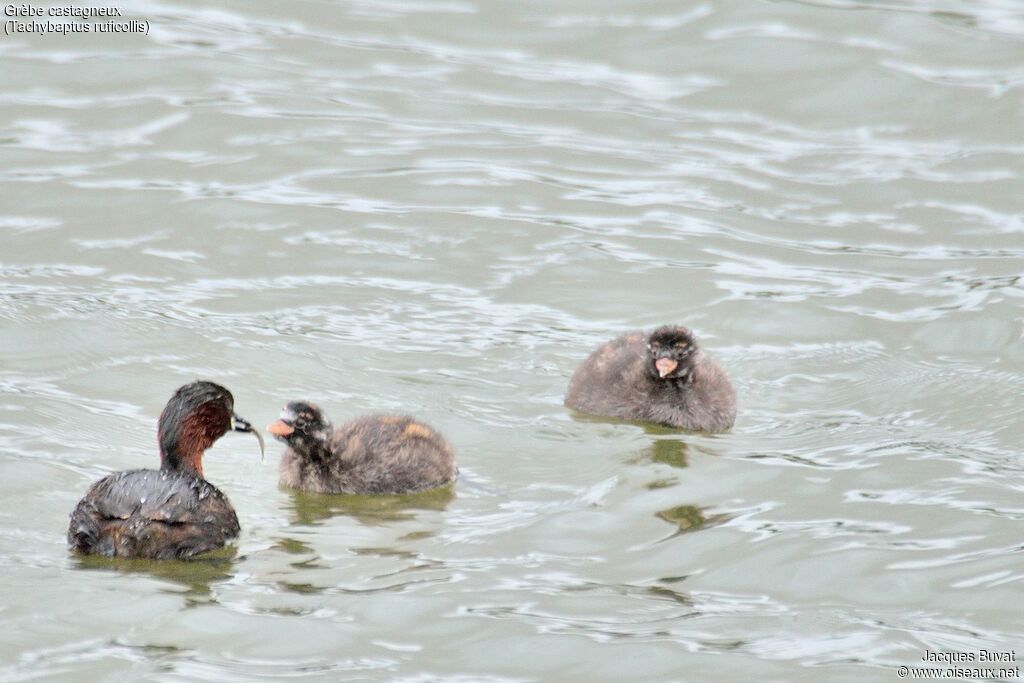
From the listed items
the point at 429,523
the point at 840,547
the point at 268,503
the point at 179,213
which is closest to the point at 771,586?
the point at 840,547

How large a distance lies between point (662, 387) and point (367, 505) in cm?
253

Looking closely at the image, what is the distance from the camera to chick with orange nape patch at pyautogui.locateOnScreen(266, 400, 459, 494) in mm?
10328

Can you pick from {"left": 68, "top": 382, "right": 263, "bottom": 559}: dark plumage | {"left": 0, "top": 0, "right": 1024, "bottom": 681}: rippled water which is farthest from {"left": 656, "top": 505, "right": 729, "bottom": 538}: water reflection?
{"left": 68, "top": 382, "right": 263, "bottom": 559}: dark plumage

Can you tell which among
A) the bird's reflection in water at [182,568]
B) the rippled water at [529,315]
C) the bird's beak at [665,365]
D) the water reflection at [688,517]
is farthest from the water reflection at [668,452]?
the bird's reflection in water at [182,568]

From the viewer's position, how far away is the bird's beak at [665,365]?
11.6 meters

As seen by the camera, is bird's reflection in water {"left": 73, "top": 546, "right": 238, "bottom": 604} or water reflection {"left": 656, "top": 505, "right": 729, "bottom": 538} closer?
bird's reflection in water {"left": 73, "top": 546, "right": 238, "bottom": 604}

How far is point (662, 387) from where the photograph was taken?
39.1 feet

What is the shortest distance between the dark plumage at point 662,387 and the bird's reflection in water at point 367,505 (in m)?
1.84

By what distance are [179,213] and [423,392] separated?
419 centimetres

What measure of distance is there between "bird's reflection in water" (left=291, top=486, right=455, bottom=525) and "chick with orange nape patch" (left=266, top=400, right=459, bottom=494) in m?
0.06

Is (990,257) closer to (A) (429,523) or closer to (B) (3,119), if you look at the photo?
(A) (429,523)

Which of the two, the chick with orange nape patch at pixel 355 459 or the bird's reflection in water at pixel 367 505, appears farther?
the chick with orange nape patch at pixel 355 459

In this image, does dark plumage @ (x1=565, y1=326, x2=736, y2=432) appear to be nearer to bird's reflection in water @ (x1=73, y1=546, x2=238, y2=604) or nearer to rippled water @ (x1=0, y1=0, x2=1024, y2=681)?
rippled water @ (x1=0, y1=0, x2=1024, y2=681)

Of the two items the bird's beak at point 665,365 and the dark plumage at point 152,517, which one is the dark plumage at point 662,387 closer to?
the bird's beak at point 665,365
